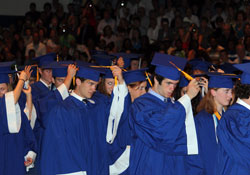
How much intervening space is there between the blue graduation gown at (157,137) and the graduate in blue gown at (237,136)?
1.25 ft

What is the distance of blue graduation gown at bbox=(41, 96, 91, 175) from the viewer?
5418mm

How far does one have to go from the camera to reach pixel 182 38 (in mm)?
13047

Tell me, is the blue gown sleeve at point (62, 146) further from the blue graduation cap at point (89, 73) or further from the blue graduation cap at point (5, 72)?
the blue graduation cap at point (5, 72)

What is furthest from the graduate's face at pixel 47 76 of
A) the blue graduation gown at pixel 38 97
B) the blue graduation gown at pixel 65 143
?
the blue graduation gown at pixel 65 143

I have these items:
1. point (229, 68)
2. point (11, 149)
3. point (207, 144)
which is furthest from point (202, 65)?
point (11, 149)

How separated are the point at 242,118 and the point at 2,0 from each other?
1380cm

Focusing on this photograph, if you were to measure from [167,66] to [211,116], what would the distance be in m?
1.07

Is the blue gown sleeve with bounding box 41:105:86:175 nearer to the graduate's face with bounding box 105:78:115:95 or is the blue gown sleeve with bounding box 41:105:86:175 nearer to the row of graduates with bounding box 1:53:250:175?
the row of graduates with bounding box 1:53:250:175

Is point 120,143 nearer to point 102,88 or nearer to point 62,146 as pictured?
point 102,88

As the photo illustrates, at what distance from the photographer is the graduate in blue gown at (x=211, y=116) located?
557 centimetres

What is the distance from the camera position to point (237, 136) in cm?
445

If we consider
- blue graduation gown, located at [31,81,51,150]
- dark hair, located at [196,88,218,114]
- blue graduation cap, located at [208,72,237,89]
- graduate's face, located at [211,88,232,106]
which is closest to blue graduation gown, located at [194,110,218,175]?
dark hair, located at [196,88,218,114]

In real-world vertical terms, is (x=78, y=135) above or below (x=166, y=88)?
below

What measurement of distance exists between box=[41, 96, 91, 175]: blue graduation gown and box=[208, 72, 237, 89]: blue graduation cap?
1.60 meters
